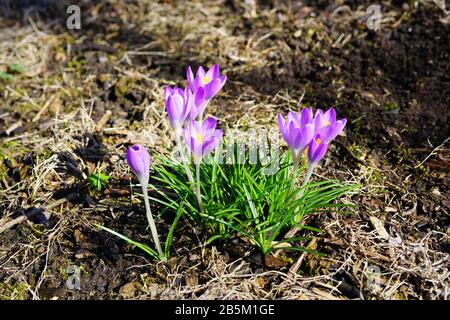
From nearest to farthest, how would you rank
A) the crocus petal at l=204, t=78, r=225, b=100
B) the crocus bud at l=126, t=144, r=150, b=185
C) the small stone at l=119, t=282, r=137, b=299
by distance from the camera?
the crocus bud at l=126, t=144, r=150, b=185
the crocus petal at l=204, t=78, r=225, b=100
the small stone at l=119, t=282, r=137, b=299

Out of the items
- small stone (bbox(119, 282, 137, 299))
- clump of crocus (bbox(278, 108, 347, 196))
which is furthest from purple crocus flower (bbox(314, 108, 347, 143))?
small stone (bbox(119, 282, 137, 299))

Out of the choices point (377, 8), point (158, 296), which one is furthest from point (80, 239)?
point (377, 8)

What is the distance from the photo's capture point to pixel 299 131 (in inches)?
71.1

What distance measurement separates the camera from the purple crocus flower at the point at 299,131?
180 cm

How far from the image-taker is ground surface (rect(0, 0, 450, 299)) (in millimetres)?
2115

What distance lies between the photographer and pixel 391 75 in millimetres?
3152

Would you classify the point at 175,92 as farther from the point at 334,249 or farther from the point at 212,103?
the point at 212,103

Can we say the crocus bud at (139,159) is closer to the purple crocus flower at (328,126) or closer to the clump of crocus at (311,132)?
the clump of crocus at (311,132)

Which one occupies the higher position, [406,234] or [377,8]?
[377,8]

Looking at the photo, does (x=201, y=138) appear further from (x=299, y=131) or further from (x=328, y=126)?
(x=328, y=126)

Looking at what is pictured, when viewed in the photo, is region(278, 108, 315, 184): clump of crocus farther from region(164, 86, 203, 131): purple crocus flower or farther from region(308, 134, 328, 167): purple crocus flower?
region(164, 86, 203, 131): purple crocus flower

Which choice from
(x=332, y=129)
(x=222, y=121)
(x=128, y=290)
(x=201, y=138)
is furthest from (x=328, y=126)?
(x=222, y=121)

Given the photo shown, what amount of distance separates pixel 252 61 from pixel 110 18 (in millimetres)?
1169

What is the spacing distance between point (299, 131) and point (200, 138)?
34 cm
